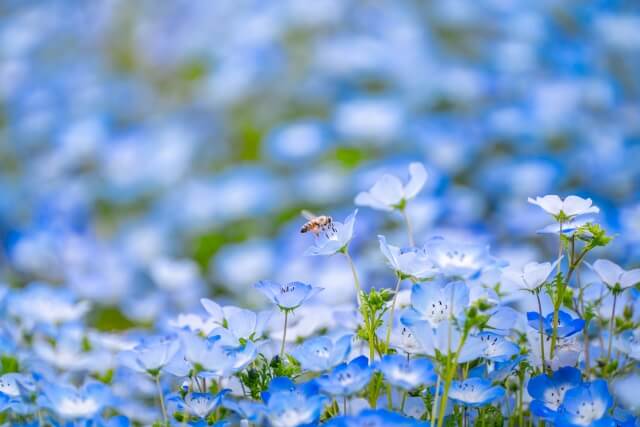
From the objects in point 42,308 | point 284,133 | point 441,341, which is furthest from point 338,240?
point 284,133

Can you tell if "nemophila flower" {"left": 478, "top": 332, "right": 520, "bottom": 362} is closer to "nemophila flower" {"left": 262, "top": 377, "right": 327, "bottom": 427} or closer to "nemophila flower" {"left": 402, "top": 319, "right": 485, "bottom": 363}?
"nemophila flower" {"left": 402, "top": 319, "right": 485, "bottom": 363}

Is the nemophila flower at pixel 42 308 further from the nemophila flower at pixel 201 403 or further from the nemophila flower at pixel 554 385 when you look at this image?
the nemophila flower at pixel 554 385

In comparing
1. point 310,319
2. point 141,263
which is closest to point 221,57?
point 141,263

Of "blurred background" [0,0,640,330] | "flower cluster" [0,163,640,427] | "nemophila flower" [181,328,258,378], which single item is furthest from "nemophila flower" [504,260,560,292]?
"blurred background" [0,0,640,330]

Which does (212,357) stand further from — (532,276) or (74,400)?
(532,276)

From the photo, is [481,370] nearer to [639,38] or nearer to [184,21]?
[639,38]

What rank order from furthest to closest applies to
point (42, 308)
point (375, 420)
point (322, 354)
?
point (42, 308) → point (322, 354) → point (375, 420)
